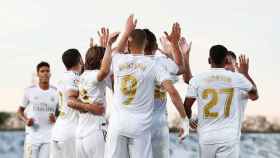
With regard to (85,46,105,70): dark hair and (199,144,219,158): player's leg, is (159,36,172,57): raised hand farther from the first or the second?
(199,144,219,158): player's leg

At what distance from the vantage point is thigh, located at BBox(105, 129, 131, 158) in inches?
349

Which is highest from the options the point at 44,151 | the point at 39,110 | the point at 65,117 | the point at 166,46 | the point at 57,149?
the point at 166,46

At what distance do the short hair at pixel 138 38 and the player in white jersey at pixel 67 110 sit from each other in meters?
1.73

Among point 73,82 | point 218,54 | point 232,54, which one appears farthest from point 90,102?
point 232,54

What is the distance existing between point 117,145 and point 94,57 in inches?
53.4

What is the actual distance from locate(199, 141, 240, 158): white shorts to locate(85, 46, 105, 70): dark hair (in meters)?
1.97

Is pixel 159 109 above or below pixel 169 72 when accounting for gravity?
below

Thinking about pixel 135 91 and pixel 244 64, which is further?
pixel 244 64

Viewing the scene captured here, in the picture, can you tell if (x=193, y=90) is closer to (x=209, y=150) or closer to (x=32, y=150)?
(x=209, y=150)

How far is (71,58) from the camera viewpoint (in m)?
10.6

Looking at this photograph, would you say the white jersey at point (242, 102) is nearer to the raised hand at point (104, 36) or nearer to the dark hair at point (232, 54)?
the dark hair at point (232, 54)

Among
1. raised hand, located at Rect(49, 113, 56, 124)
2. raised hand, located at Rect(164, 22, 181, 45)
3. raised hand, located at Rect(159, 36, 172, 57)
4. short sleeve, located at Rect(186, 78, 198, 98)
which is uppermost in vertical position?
raised hand, located at Rect(164, 22, 181, 45)

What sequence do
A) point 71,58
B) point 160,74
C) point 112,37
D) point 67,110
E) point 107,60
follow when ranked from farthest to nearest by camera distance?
1. point 67,110
2. point 71,58
3. point 112,37
4. point 107,60
5. point 160,74

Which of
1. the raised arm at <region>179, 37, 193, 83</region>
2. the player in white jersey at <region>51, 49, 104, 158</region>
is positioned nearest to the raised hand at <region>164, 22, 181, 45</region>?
the raised arm at <region>179, 37, 193, 83</region>
